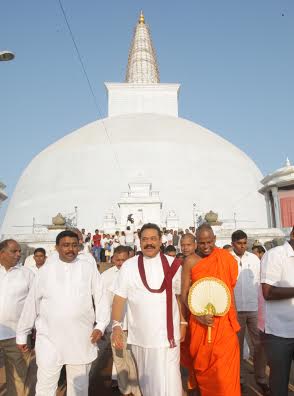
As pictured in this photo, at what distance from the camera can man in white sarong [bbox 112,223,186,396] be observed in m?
3.53

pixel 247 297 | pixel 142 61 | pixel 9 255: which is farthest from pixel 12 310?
pixel 142 61

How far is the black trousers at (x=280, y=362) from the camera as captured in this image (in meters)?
3.54

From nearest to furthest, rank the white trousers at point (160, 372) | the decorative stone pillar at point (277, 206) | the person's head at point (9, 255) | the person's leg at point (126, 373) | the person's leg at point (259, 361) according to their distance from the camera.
A: the white trousers at point (160, 372), the person's head at point (9, 255), the person's leg at point (126, 373), the person's leg at point (259, 361), the decorative stone pillar at point (277, 206)

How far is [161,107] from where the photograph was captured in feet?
145

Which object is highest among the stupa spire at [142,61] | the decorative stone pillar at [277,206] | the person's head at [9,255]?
the stupa spire at [142,61]

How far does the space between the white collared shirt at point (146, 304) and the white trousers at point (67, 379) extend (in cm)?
48

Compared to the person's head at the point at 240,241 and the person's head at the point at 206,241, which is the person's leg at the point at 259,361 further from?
the person's head at the point at 206,241

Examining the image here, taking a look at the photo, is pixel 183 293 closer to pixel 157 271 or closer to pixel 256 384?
pixel 157 271

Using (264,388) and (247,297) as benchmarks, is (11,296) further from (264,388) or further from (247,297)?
(264,388)

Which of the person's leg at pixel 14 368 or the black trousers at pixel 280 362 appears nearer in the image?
the black trousers at pixel 280 362

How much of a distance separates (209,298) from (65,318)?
1.23m

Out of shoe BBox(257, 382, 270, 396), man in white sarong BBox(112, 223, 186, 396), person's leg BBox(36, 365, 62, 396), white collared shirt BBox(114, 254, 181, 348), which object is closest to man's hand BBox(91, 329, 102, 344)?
man in white sarong BBox(112, 223, 186, 396)

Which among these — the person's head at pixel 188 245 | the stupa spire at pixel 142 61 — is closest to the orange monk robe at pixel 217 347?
the person's head at pixel 188 245

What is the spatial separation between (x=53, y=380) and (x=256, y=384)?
253cm
